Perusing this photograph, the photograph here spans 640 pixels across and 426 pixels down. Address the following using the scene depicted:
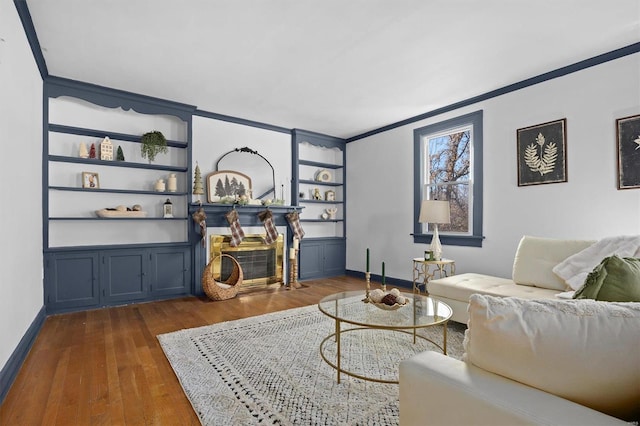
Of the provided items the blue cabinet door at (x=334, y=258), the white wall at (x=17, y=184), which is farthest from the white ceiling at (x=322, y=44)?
the blue cabinet door at (x=334, y=258)

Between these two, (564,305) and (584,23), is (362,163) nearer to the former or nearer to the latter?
(584,23)

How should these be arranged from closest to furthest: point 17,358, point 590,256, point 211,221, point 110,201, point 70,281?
point 17,358
point 590,256
point 70,281
point 110,201
point 211,221

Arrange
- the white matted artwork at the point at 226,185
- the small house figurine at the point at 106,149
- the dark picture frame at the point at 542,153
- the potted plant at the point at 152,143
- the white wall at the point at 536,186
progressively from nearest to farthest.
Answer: the white wall at the point at 536,186 < the dark picture frame at the point at 542,153 < the small house figurine at the point at 106,149 < the potted plant at the point at 152,143 < the white matted artwork at the point at 226,185

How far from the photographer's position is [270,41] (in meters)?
2.87

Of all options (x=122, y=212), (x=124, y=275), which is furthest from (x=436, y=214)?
(x=124, y=275)

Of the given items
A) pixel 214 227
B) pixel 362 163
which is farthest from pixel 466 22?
pixel 214 227

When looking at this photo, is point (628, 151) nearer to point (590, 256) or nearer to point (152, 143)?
point (590, 256)

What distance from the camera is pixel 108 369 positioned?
230cm

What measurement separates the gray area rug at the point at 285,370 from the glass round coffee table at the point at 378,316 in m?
0.11

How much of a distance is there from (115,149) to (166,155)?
0.59 meters

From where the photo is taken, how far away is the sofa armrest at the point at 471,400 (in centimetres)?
73

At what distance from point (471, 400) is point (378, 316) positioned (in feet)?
4.51

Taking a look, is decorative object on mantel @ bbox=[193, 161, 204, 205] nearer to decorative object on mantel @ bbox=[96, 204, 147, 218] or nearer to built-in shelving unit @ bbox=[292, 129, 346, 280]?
decorative object on mantel @ bbox=[96, 204, 147, 218]

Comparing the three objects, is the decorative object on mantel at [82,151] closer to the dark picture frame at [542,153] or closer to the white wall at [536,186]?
the white wall at [536,186]
